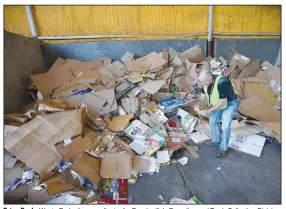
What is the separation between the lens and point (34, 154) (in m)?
2.40

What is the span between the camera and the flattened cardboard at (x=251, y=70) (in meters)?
4.66

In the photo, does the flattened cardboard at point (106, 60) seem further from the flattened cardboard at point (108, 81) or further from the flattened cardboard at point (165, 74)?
the flattened cardboard at point (165, 74)

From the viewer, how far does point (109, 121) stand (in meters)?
3.20

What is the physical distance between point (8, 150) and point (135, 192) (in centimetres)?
143

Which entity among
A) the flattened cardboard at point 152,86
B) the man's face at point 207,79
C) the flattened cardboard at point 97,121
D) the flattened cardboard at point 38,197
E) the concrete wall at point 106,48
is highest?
the concrete wall at point 106,48

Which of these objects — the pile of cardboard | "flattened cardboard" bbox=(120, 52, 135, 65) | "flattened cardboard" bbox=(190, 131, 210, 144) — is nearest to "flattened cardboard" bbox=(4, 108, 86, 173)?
the pile of cardboard

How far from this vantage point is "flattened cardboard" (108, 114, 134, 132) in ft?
10.2

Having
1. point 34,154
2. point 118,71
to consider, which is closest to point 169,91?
point 118,71

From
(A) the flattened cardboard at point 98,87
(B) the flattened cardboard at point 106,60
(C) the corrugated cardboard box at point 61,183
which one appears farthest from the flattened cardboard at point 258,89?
(C) the corrugated cardboard box at point 61,183

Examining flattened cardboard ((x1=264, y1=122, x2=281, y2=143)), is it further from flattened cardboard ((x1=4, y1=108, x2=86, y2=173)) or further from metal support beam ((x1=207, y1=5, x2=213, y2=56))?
metal support beam ((x1=207, y1=5, x2=213, y2=56))

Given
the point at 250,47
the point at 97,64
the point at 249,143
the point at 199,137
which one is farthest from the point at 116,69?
the point at 250,47

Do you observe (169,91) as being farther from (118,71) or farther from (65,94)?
(65,94)

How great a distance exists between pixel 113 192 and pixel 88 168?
38 cm

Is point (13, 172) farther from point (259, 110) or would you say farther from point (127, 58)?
point (259, 110)
